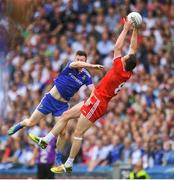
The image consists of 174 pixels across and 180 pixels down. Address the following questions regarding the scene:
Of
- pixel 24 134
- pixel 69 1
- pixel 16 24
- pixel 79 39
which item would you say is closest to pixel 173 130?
pixel 24 134

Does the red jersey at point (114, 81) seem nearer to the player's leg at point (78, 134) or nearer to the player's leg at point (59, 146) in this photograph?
the player's leg at point (78, 134)

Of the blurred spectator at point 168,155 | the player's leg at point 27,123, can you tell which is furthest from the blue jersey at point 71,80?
the blurred spectator at point 168,155

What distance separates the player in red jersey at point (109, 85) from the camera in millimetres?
9320

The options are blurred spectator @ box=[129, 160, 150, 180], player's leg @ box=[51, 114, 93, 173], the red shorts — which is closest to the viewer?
the red shorts

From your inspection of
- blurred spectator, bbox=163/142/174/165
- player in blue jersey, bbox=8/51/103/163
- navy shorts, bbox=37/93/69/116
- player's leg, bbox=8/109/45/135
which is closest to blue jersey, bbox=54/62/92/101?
player in blue jersey, bbox=8/51/103/163

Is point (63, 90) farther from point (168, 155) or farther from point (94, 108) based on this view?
point (168, 155)

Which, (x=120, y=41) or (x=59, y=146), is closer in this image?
(x=120, y=41)

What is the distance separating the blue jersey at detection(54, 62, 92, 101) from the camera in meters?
10.6

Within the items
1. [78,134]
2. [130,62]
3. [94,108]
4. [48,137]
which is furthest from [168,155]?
[130,62]

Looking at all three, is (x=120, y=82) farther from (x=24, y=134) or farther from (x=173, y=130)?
(x=24, y=134)

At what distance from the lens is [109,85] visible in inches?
380

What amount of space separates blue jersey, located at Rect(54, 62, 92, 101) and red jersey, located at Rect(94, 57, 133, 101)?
80cm

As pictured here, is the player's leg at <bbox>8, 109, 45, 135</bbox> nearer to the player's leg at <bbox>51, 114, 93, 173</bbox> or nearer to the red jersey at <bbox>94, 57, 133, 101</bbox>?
the player's leg at <bbox>51, 114, 93, 173</bbox>

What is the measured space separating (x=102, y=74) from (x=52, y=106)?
7.39 m
